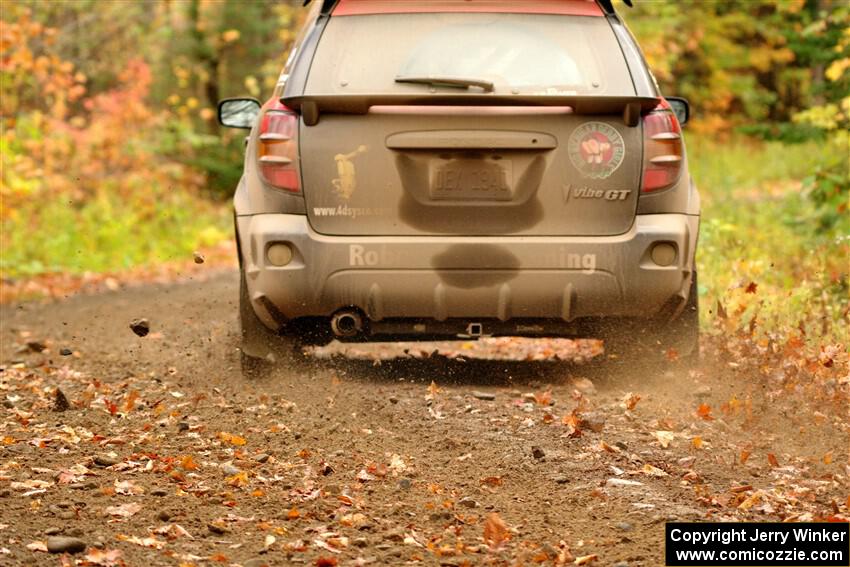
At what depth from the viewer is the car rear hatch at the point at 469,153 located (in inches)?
256

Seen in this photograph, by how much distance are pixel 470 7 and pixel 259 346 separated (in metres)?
2.11

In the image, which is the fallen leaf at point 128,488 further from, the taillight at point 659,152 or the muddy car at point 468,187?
the taillight at point 659,152

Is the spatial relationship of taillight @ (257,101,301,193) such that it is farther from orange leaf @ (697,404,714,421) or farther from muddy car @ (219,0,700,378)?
orange leaf @ (697,404,714,421)

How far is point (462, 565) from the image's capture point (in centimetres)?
436

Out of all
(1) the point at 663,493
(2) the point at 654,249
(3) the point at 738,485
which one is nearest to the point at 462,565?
(1) the point at 663,493

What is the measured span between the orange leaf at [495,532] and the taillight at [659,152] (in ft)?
7.90

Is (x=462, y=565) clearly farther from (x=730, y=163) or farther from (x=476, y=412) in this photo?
(x=730, y=163)

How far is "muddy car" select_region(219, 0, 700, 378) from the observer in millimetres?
6523

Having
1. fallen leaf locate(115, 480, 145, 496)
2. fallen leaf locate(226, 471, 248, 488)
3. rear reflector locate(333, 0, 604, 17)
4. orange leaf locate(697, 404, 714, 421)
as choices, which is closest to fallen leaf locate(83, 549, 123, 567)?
fallen leaf locate(115, 480, 145, 496)

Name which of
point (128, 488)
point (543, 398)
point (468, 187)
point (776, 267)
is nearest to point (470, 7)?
point (468, 187)

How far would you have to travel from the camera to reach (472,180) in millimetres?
6551

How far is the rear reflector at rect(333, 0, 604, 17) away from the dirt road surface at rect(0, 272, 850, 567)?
77.3 inches

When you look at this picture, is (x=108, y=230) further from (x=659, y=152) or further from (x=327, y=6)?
(x=659, y=152)

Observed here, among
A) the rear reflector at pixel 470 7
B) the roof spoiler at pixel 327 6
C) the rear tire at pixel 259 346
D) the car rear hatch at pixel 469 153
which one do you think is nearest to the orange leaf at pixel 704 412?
the car rear hatch at pixel 469 153
